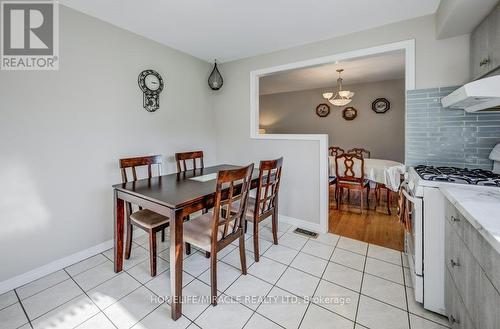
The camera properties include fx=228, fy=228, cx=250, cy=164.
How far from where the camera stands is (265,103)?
668 centimetres

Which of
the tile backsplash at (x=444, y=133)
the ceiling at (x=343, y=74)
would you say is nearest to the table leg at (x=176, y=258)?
the tile backsplash at (x=444, y=133)

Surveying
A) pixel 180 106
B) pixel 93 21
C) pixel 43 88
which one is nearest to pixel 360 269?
pixel 180 106

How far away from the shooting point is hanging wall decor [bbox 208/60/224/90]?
10.9ft

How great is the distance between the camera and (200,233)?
5.48 ft

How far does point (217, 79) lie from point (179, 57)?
60 centimetres

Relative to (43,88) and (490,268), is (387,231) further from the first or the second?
(43,88)

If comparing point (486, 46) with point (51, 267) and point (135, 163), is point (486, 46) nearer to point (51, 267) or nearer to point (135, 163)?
point (135, 163)

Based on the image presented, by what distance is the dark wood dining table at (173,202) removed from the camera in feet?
4.66

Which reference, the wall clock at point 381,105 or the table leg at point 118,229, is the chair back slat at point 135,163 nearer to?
the table leg at point 118,229

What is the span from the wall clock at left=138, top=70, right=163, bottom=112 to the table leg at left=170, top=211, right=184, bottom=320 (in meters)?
1.70

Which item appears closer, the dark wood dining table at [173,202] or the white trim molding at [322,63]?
the dark wood dining table at [173,202]
